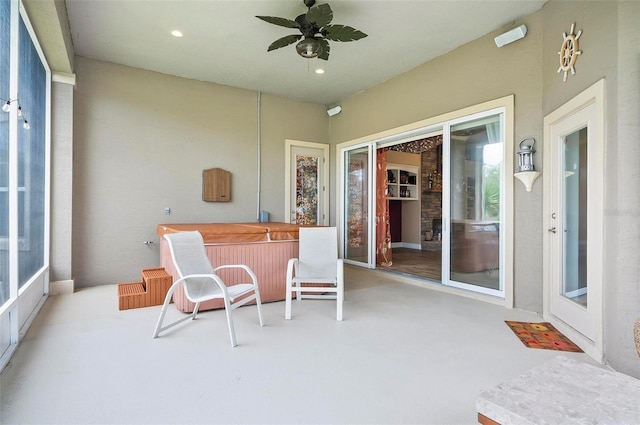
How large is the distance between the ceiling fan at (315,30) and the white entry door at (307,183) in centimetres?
307

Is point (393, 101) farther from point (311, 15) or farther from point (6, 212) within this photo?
point (6, 212)

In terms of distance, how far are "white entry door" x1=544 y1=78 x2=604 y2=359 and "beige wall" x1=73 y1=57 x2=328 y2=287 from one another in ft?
14.7

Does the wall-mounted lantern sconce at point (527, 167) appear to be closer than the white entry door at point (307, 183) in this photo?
Yes

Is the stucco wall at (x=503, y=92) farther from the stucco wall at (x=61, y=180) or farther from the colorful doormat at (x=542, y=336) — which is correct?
the stucco wall at (x=61, y=180)

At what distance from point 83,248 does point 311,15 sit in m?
4.36

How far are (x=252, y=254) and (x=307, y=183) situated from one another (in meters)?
3.14

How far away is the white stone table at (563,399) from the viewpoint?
1.21 metres

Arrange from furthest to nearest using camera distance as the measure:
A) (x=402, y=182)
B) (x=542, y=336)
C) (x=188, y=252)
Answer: (x=402, y=182) → (x=188, y=252) → (x=542, y=336)

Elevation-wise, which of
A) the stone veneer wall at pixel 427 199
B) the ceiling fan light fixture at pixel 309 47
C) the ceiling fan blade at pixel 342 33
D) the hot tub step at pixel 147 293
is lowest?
the hot tub step at pixel 147 293

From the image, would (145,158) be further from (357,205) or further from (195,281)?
(357,205)

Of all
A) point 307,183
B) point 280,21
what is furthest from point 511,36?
point 307,183

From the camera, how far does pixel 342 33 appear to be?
11.0 feet

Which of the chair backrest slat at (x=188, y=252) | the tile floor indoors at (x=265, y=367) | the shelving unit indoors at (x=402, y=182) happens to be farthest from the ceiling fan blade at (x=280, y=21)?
the shelving unit indoors at (x=402, y=182)

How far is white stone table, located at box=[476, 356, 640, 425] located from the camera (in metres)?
1.21
